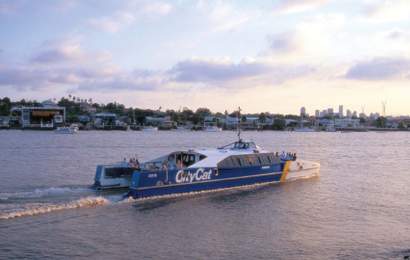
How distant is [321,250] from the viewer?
20984mm

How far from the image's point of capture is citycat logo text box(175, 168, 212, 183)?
3222 cm

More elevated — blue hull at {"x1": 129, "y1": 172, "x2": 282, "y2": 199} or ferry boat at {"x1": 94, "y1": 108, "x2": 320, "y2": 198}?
ferry boat at {"x1": 94, "y1": 108, "x2": 320, "y2": 198}

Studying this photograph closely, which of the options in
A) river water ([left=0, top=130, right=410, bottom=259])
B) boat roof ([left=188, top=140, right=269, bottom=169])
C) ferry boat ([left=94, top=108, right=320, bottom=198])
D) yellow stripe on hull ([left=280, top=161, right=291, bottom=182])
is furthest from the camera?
yellow stripe on hull ([left=280, top=161, right=291, bottom=182])

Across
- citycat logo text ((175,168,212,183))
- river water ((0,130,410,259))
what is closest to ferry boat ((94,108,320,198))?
citycat logo text ((175,168,212,183))

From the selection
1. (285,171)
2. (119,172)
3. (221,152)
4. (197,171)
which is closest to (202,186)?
(197,171)

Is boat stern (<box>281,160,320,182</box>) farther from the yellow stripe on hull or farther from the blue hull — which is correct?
the blue hull

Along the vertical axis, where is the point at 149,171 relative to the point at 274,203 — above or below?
above

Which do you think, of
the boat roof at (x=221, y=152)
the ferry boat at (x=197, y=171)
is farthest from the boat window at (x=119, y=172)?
the boat roof at (x=221, y=152)

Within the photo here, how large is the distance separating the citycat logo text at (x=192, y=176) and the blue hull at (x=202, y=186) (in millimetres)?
264

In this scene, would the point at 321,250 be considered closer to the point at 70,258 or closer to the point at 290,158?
the point at 70,258

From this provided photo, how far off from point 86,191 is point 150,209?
6529 millimetres

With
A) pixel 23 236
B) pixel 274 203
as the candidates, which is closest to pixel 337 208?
pixel 274 203

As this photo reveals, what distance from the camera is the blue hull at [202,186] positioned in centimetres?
3030

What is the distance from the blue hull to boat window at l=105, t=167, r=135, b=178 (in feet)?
11.8
